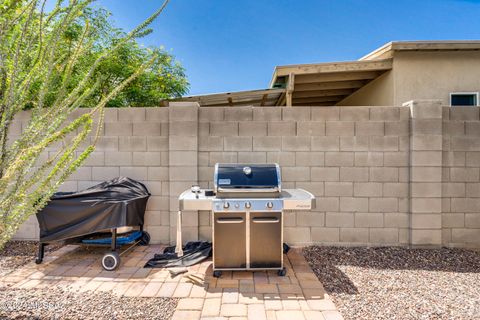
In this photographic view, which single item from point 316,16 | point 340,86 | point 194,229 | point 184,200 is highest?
point 316,16

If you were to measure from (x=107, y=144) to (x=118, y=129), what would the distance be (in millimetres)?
295

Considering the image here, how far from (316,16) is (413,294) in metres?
9.20

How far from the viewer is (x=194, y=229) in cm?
409

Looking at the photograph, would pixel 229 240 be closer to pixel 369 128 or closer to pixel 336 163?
pixel 336 163

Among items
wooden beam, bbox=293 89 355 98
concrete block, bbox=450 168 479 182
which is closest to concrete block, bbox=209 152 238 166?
concrete block, bbox=450 168 479 182

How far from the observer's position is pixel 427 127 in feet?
12.9

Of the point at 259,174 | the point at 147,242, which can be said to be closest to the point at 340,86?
the point at 259,174

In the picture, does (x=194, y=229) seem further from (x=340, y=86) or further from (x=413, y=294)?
(x=340, y=86)

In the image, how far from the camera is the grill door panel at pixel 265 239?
3.08 metres

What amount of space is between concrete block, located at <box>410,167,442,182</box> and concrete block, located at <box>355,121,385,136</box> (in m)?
0.75

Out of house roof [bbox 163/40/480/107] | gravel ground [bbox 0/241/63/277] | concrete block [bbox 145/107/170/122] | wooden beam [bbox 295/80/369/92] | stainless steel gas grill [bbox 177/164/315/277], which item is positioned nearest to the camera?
stainless steel gas grill [bbox 177/164/315/277]

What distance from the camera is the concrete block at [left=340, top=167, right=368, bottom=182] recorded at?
407 centimetres

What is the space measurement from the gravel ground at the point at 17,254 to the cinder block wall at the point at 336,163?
5.69 ft

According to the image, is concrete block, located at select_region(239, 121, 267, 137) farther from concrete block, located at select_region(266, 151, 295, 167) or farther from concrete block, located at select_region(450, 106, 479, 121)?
concrete block, located at select_region(450, 106, 479, 121)
